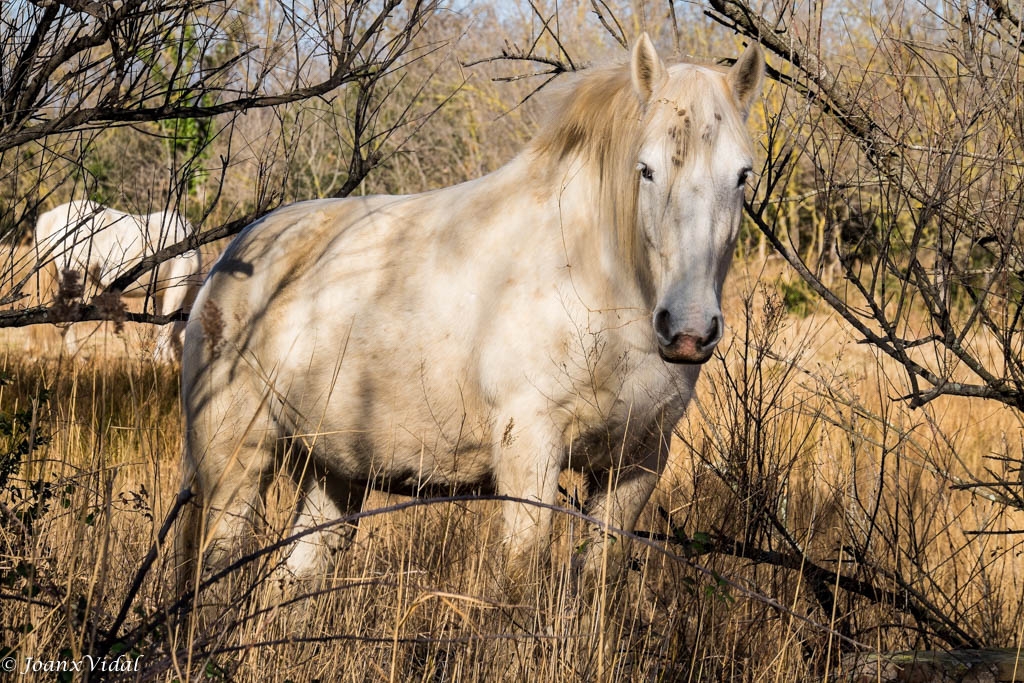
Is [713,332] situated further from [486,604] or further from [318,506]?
[318,506]

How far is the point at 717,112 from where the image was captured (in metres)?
2.98

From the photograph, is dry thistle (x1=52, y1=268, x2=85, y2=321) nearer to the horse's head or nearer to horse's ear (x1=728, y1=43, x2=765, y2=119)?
the horse's head

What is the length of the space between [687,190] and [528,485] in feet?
3.42

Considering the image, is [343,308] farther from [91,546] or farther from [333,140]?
[333,140]

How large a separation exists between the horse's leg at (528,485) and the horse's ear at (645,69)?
3.58 ft

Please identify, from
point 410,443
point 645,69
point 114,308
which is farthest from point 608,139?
point 114,308

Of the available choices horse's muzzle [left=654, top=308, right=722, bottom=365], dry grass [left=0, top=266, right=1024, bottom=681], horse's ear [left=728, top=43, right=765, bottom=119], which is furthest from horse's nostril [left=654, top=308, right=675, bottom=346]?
horse's ear [left=728, top=43, right=765, bottom=119]

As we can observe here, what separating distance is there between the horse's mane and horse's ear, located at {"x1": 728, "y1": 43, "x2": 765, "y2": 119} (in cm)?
31

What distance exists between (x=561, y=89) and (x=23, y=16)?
5.54ft

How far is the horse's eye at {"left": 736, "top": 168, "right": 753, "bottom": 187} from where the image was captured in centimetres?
294

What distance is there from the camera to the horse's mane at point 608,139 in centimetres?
317

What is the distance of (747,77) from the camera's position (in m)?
3.19

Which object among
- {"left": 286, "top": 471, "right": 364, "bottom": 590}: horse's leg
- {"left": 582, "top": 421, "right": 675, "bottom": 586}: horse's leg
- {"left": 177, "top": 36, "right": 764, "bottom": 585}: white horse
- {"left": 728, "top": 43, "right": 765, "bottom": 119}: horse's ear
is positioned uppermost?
{"left": 728, "top": 43, "right": 765, "bottom": 119}: horse's ear

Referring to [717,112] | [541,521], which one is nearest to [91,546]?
[541,521]
